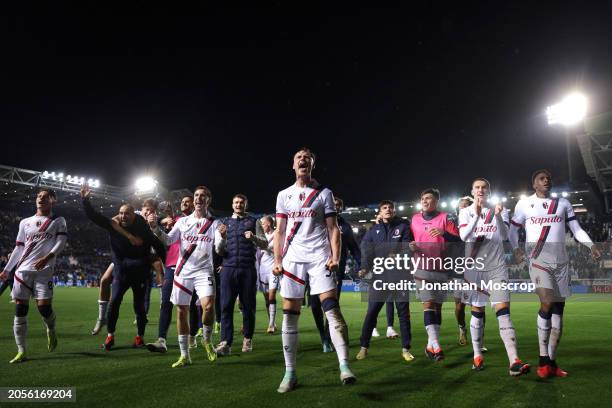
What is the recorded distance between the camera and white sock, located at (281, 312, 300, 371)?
4.71 meters

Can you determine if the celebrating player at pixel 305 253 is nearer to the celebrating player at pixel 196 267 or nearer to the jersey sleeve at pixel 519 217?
the celebrating player at pixel 196 267

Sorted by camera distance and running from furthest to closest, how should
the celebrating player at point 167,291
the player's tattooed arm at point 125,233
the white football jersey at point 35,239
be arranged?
the player's tattooed arm at point 125,233, the celebrating player at point 167,291, the white football jersey at point 35,239

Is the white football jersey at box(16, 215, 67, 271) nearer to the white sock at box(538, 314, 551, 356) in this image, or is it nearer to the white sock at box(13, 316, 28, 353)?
the white sock at box(13, 316, 28, 353)

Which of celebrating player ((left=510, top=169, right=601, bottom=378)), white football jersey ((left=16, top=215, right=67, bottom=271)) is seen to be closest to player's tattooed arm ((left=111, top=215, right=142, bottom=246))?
white football jersey ((left=16, top=215, right=67, bottom=271))

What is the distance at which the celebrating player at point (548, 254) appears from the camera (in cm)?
536

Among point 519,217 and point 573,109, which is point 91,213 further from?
point 573,109

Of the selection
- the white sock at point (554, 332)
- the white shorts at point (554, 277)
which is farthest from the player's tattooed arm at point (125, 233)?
the white sock at point (554, 332)

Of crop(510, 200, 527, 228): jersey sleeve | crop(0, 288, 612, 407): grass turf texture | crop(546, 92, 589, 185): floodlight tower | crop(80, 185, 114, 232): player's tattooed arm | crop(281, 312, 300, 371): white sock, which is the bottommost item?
crop(0, 288, 612, 407): grass turf texture

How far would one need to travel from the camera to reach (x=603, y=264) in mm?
25859

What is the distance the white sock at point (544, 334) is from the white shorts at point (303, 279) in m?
2.61

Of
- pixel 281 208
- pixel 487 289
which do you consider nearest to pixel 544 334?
pixel 487 289

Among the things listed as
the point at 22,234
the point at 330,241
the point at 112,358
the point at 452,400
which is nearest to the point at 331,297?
the point at 330,241

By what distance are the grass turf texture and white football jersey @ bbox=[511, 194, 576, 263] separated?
1418mm

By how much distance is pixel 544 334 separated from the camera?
536cm
